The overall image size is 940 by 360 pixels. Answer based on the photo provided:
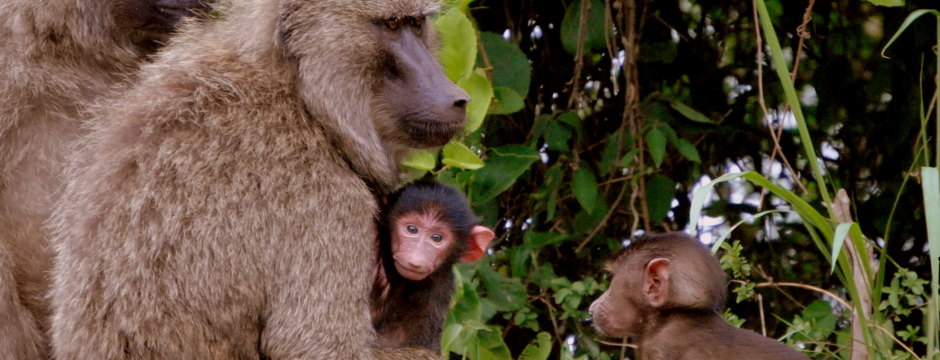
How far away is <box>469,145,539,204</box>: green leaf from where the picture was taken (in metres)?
4.66

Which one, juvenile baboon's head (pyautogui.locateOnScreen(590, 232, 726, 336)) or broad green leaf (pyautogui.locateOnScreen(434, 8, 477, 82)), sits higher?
broad green leaf (pyautogui.locateOnScreen(434, 8, 477, 82))

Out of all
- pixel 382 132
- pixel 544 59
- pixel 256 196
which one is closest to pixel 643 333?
pixel 382 132

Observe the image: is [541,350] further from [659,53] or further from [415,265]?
[659,53]

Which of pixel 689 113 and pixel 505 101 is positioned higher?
pixel 505 101

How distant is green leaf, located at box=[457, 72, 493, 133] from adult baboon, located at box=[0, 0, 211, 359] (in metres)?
0.91

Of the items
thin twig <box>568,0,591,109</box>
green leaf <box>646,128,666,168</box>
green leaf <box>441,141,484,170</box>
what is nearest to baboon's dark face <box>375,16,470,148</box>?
green leaf <box>441,141,484,170</box>

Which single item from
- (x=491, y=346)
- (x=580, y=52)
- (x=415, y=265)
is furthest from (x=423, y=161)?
(x=580, y=52)

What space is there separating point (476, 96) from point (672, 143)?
1.31 m

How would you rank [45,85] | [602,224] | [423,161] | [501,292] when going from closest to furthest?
1. [45,85]
2. [423,161]
3. [501,292]
4. [602,224]

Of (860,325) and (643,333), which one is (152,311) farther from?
(860,325)

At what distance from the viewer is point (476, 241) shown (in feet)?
12.1

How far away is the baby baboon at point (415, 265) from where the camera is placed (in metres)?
3.48

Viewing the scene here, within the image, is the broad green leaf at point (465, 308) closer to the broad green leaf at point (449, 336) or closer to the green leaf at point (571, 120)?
the broad green leaf at point (449, 336)

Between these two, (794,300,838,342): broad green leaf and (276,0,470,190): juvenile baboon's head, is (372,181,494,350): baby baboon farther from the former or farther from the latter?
(794,300,838,342): broad green leaf
